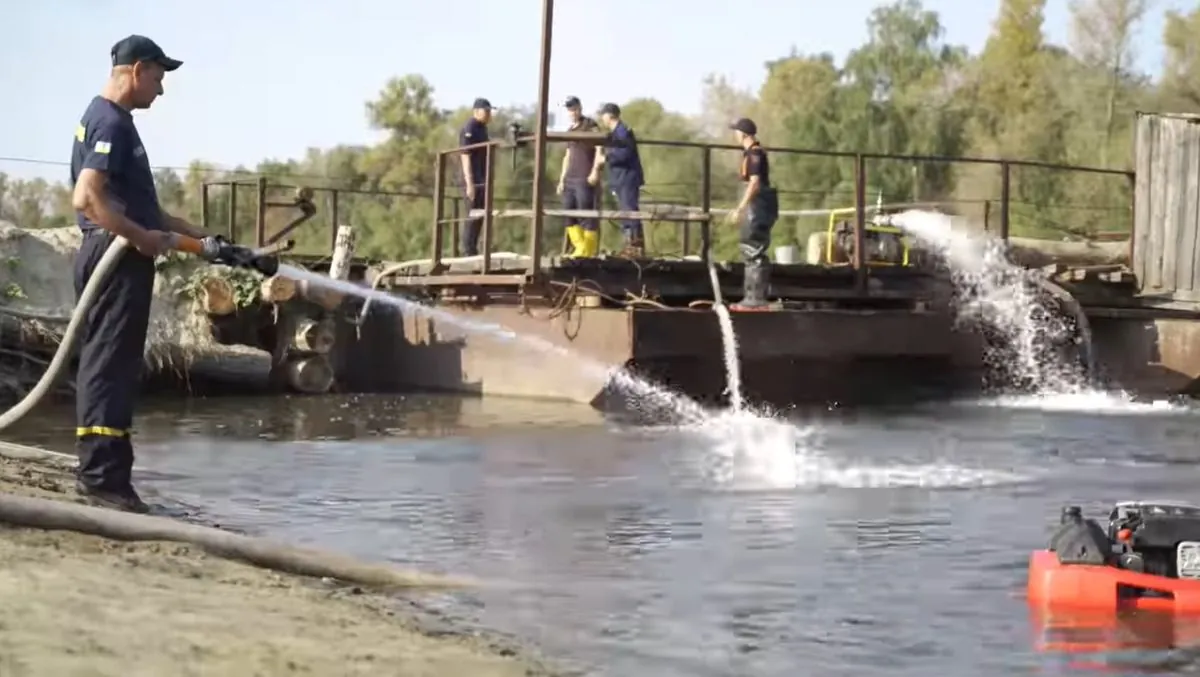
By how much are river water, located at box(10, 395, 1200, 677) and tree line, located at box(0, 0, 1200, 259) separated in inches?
855

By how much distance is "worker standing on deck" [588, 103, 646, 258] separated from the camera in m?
17.1

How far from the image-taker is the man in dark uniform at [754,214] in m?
16.3

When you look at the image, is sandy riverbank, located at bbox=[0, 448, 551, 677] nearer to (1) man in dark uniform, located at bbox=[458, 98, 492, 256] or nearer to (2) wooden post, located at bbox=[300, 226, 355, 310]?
(1) man in dark uniform, located at bbox=[458, 98, 492, 256]

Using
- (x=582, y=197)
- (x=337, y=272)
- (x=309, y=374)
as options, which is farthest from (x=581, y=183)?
(x=309, y=374)

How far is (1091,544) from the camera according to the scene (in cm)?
650

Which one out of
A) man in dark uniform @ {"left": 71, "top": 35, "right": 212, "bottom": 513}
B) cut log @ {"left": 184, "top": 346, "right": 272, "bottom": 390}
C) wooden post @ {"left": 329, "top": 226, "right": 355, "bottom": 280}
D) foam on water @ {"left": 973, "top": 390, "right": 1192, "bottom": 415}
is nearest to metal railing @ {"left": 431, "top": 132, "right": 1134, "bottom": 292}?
foam on water @ {"left": 973, "top": 390, "right": 1192, "bottom": 415}

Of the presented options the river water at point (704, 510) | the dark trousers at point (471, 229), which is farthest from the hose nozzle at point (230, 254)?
the dark trousers at point (471, 229)

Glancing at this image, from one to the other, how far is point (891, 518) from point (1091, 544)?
2557 mm

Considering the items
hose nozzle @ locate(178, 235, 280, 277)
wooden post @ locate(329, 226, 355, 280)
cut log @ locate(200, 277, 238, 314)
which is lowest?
cut log @ locate(200, 277, 238, 314)

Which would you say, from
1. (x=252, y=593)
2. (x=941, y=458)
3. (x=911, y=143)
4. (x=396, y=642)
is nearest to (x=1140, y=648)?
(x=396, y=642)

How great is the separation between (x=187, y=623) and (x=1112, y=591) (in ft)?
11.2

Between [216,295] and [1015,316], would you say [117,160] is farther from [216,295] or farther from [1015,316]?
[1015,316]

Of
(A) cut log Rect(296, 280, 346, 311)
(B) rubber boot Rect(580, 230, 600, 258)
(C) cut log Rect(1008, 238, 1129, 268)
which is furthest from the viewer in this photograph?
(C) cut log Rect(1008, 238, 1129, 268)

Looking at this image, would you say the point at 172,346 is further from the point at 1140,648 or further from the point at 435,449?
the point at 1140,648
